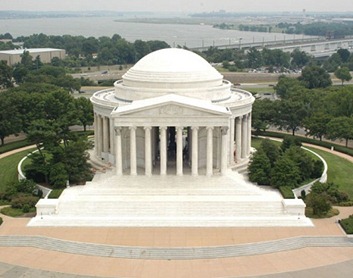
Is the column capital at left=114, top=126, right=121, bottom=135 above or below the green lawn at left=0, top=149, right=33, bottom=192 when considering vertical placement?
above

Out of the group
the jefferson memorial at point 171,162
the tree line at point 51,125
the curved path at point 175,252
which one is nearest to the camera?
the curved path at point 175,252

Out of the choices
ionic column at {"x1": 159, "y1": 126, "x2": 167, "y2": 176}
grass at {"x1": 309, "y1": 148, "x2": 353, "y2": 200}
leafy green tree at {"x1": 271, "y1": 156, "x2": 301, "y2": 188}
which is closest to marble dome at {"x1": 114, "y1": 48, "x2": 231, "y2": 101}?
ionic column at {"x1": 159, "y1": 126, "x2": 167, "y2": 176}

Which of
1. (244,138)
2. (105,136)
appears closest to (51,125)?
(105,136)

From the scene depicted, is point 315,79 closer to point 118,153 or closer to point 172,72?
point 172,72

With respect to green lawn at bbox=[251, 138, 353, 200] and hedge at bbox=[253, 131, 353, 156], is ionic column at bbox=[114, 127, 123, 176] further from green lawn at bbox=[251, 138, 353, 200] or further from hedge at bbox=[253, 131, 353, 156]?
hedge at bbox=[253, 131, 353, 156]

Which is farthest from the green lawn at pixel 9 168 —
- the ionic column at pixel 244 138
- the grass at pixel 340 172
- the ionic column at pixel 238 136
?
the grass at pixel 340 172

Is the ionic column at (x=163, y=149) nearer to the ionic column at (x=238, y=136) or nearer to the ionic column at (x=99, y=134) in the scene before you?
the ionic column at (x=238, y=136)

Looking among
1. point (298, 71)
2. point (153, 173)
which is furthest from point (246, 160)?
point (298, 71)
